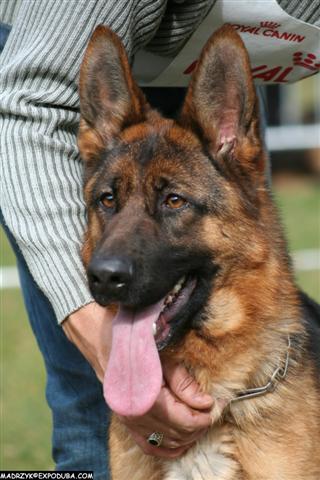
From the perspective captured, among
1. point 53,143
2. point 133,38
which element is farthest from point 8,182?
point 133,38

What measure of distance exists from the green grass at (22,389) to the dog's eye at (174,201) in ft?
1.87

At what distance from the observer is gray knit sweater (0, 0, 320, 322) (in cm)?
317

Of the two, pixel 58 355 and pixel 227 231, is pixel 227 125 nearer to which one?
pixel 227 231

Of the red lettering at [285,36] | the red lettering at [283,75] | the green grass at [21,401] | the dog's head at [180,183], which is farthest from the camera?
the green grass at [21,401]

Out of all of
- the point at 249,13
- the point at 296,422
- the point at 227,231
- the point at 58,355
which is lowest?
the point at 58,355

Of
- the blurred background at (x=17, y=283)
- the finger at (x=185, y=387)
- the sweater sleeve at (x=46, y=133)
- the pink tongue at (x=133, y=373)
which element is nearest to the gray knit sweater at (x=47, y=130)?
the sweater sleeve at (x=46, y=133)

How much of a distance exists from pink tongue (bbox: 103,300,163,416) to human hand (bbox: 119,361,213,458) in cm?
13

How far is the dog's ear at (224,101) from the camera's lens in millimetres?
3064

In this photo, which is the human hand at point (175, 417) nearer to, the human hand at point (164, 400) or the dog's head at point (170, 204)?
the human hand at point (164, 400)

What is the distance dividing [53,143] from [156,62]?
0.73 m

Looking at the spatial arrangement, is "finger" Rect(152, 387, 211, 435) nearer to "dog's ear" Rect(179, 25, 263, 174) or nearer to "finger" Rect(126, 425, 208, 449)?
"finger" Rect(126, 425, 208, 449)

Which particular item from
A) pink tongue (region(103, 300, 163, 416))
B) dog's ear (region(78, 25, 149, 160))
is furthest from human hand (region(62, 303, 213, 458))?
dog's ear (region(78, 25, 149, 160))

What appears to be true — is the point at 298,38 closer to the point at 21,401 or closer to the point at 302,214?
the point at 21,401

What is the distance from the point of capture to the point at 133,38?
3.40m
